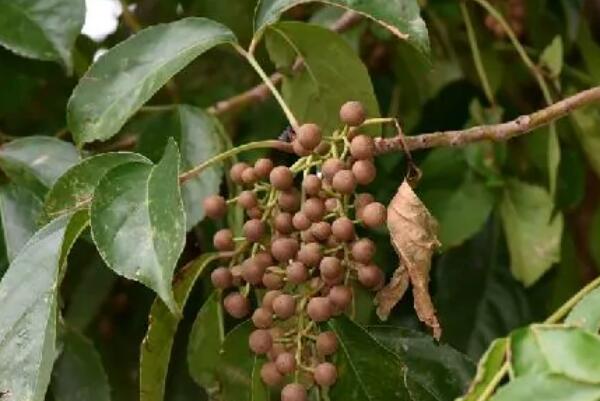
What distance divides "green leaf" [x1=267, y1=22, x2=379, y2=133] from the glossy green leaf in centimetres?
18

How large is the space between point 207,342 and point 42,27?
0.72 feet

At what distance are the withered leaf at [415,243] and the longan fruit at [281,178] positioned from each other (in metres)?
0.06

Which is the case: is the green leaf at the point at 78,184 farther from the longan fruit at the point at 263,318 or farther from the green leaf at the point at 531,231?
the green leaf at the point at 531,231

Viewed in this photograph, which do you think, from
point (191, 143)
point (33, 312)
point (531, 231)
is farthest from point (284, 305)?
point (531, 231)

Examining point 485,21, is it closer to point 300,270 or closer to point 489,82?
point 489,82

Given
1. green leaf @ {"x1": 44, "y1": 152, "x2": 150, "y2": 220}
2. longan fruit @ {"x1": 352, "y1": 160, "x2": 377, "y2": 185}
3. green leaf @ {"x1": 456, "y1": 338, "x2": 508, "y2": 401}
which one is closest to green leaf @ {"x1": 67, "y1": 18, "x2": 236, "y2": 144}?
green leaf @ {"x1": 44, "y1": 152, "x2": 150, "y2": 220}

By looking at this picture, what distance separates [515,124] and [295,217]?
131 mm

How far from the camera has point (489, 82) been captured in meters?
1.08

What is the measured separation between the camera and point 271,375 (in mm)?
659

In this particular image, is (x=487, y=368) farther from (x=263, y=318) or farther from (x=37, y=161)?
(x=37, y=161)

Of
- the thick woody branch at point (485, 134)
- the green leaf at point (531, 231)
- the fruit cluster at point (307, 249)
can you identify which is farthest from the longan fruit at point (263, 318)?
the green leaf at point (531, 231)

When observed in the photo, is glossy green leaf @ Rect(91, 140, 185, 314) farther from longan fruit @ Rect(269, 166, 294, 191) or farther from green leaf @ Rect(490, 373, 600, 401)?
green leaf @ Rect(490, 373, 600, 401)

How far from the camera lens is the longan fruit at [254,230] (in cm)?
66

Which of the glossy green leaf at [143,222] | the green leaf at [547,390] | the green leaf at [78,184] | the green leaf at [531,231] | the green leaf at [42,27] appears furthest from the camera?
the green leaf at [531,231]
